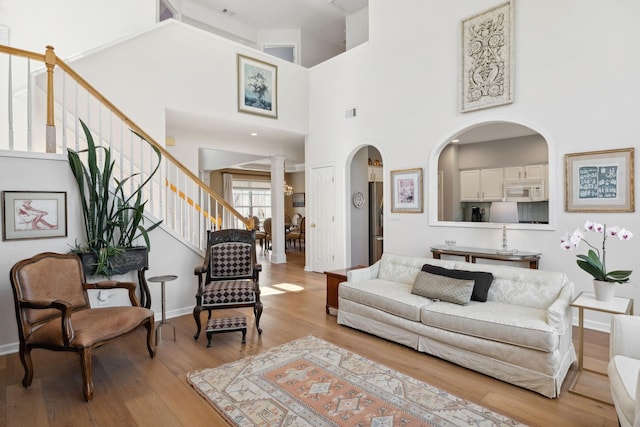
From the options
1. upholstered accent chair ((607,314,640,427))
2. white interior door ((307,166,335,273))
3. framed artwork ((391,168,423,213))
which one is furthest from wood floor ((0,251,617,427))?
white interior door ((307,166,335,273))

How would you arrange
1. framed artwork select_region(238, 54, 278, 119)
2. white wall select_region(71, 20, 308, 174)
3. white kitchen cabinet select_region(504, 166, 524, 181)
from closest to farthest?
1. white wall select_region(71, 20, 308, 174)
2. framed artwork select_region(238, 54, 278, 119)
3. white kitchen cabinet select_region(504, 166, 524, 181)

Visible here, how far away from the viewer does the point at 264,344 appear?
3.18 metres

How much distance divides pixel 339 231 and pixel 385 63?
2.97 metres

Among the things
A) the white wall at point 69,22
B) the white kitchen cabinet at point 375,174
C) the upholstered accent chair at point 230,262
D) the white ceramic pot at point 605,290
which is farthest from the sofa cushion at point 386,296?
the white wall at point 69,22

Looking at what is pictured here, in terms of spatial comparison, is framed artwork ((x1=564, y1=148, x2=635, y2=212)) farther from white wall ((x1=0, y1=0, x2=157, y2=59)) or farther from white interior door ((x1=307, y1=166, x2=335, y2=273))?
white wall ((x1=0, y1=0, x2=157, y2=59))

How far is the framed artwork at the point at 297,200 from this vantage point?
13.4 metres

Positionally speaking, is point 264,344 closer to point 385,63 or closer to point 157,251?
point 157,251

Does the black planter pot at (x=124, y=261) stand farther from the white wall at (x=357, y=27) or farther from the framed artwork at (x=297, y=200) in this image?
the framed artwork at (x=297, y=200)

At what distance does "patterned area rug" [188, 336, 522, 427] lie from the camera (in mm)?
2027

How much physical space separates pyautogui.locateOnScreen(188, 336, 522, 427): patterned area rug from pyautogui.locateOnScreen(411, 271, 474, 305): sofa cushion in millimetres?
820

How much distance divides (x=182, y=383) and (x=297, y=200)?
37.1ft

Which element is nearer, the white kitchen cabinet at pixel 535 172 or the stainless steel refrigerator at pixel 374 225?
the white kitchen cabinet at pixel 535 172

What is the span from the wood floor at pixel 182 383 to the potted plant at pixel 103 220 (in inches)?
30.8

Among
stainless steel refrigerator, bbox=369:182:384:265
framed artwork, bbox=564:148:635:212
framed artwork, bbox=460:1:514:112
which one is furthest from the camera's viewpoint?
stainless steel refrigerator, bbox=369:182:384:265
